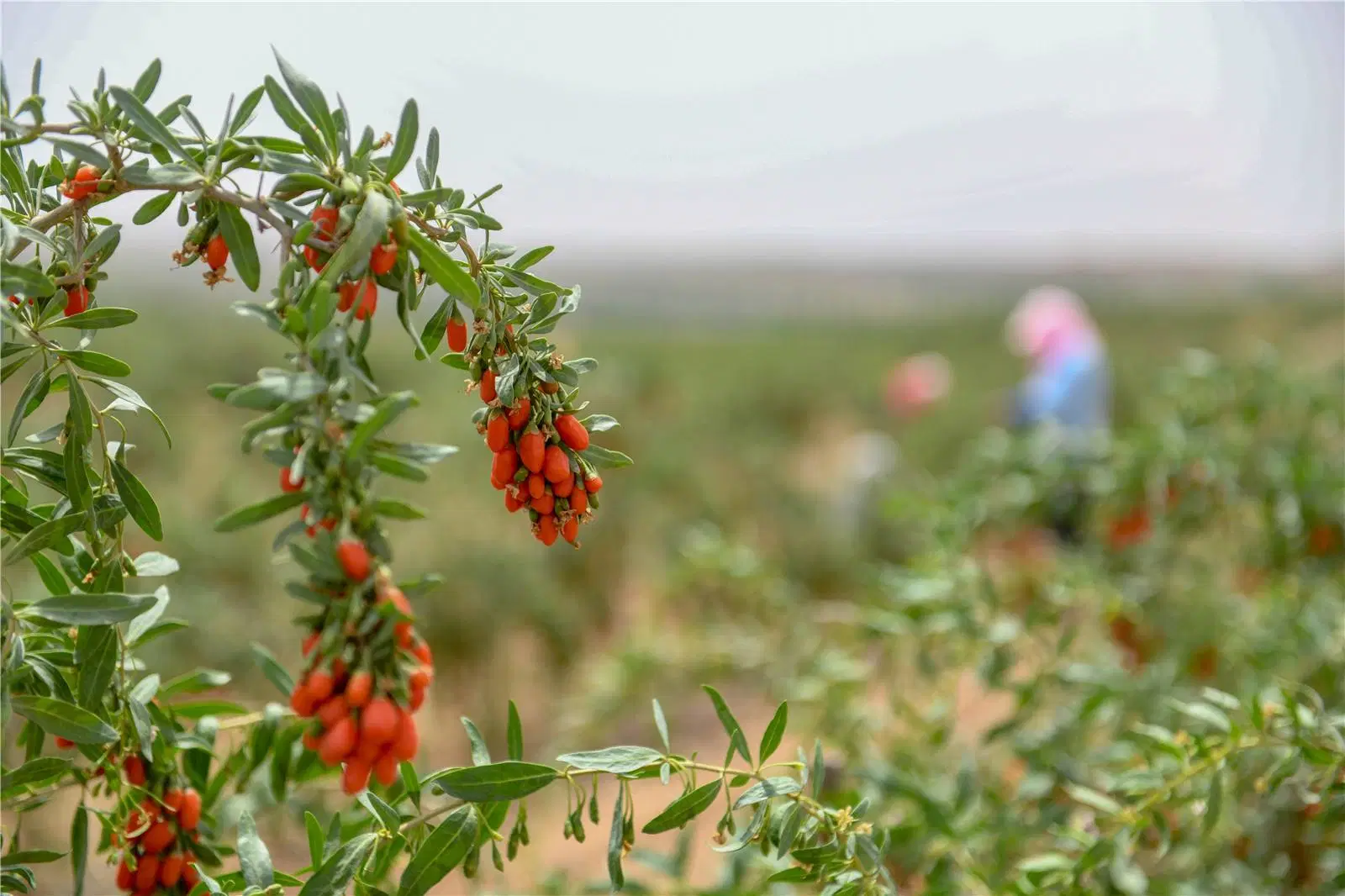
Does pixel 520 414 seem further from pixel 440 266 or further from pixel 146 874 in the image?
pixel 146 874

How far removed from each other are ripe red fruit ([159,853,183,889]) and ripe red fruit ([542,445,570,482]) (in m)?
0.37

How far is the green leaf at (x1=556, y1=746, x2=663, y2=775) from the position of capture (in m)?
0.52

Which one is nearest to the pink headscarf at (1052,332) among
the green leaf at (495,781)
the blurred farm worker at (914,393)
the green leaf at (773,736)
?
the blurred farm worker at (914,393)

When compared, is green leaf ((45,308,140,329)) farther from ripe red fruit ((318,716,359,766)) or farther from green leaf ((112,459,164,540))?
ripe red fruit ((318,716,359,766))

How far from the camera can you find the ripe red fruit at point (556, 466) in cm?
53

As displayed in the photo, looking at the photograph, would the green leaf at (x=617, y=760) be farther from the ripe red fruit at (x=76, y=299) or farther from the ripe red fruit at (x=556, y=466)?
the ripe red fruit at (x=76, y=299)

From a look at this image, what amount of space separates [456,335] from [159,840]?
→ 1.26ft

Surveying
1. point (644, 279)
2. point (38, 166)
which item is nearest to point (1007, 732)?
point (38, 166)

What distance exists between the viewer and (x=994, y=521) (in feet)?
5.34


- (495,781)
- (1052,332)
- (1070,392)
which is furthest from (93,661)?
(1052,332)

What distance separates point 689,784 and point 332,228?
38 cm

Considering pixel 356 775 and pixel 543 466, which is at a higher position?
pixel 543 466

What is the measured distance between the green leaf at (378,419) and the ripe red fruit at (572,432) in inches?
5.3

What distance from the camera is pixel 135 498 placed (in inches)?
22.6
